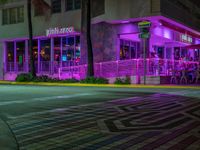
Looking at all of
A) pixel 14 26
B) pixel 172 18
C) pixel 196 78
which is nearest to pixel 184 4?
pixel 172 18

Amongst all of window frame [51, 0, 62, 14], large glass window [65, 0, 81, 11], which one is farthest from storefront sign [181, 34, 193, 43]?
window frame [51, 0, 62, 14]

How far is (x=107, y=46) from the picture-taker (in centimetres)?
3144

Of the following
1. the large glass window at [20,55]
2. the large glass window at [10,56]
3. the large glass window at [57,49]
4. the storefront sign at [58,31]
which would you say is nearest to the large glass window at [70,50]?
the large glass window at [57,49]

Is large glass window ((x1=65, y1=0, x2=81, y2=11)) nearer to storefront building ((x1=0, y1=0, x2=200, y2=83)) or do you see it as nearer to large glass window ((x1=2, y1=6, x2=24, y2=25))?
storefront building ((x1=0, y1=0, x2=200, y2=83))

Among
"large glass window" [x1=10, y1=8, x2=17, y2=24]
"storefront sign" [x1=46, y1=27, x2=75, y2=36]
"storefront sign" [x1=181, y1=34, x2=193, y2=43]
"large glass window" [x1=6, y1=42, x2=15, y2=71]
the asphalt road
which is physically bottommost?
the asphalt road

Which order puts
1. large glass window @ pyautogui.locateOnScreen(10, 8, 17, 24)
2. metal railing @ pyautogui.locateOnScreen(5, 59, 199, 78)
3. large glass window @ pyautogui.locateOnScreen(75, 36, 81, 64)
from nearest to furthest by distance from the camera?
1. metal railing @ pyautogui.locateOnScreen(5, 59, 199, 78)
2. large glass window @ pyautogui.locateOnScreen(75, 36, 81, 64)
3. large glass window @ pyautogui.locateOnScreen(10, 8, 17, 24)

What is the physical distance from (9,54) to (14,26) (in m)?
3.35

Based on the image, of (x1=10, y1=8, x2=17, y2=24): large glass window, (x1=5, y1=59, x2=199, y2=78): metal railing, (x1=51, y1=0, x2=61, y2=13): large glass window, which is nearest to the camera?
(x1=5, y1=59, x2=199, y2=78): metal railing

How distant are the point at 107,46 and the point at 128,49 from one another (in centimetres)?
270

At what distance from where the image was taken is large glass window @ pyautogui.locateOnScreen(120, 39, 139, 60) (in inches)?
1276

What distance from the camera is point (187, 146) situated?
269 inches

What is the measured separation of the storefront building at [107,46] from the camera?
27.7 meters

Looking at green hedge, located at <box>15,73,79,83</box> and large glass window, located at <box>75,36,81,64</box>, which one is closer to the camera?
green hedge, located at <box>15,73,79,83</box>

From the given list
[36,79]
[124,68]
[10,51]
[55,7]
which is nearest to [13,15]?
[10,51]
